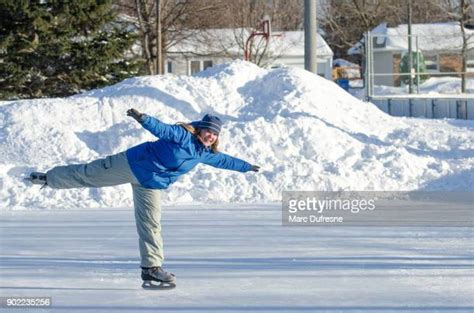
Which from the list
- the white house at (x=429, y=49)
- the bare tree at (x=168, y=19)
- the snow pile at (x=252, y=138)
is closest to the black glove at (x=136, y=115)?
the snow pile at (x=252, y=138)

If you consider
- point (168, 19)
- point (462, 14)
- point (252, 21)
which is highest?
point (252, 21)

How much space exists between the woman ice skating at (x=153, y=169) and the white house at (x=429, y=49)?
34506 millimetres

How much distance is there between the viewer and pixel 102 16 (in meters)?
32.3

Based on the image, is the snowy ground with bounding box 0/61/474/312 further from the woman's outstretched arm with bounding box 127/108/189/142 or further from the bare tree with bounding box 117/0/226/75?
the bare tree with bounding box 117/0/226/75

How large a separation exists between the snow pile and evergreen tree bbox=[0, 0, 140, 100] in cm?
A: 1397

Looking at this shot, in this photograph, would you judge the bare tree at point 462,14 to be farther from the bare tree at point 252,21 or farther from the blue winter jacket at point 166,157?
the blue winter jacket at point 166,157

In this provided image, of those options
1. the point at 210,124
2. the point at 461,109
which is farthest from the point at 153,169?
the point at 461,109

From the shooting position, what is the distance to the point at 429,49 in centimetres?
4434

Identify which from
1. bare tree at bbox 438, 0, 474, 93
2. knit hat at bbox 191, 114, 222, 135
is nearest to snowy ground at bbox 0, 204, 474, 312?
knit hat at bbox 191, 114, 222, 135

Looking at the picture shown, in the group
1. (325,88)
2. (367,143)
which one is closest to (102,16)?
(325,88)

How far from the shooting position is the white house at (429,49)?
43.1 m

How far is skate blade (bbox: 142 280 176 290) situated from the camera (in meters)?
7.43

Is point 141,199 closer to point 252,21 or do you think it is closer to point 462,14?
point 462,14

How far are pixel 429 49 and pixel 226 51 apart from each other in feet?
33.6
